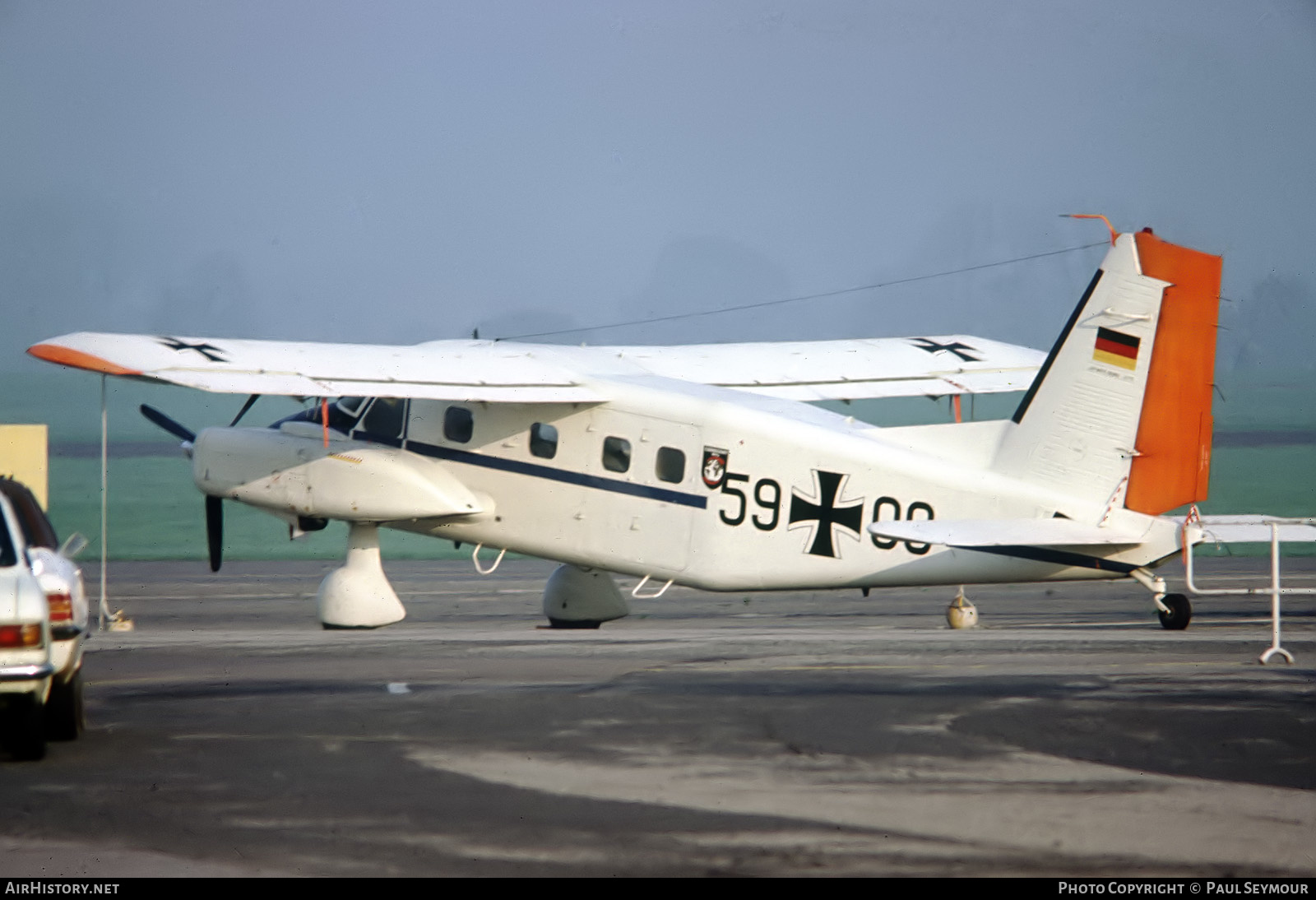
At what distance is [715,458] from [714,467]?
102 mm

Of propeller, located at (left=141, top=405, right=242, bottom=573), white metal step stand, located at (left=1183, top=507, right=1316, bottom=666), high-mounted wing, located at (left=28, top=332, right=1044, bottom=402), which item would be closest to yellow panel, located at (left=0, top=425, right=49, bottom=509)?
propeller, located at (left=141, top=405, right=242, bottom=573)

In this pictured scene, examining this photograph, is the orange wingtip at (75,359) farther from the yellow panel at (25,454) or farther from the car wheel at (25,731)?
the yellow panel at (25,454)

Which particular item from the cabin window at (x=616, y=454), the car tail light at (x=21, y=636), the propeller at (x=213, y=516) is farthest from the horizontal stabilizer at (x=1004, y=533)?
the propeller at (x=213, y=516)

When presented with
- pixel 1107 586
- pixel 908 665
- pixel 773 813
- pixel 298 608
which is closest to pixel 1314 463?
pixel 1107 586

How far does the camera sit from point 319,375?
1669 cm

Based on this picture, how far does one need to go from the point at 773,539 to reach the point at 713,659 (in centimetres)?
194

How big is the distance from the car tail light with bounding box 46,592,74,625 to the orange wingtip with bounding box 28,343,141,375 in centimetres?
613

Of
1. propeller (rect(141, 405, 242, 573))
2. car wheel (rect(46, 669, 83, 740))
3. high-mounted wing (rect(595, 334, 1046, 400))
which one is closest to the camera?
car wheel (rect(46, 669, 83, 740))

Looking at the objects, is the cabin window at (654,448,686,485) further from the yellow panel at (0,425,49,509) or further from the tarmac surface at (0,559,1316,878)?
the yellow panel at (0,425,49,509)

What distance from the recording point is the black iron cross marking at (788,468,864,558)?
16016mm

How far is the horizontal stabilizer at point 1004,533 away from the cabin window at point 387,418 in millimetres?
6390

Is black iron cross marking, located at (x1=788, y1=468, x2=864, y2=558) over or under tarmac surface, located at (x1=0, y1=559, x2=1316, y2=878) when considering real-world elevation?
over

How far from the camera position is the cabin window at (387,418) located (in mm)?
18375

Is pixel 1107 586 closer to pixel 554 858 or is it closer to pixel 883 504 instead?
Answer: pixel 883 504
